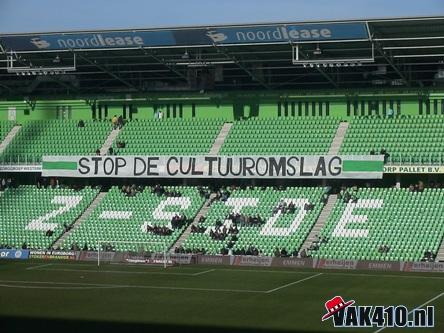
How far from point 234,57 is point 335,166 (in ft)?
34.0

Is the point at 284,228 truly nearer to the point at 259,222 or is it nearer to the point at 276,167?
the point at 259,222

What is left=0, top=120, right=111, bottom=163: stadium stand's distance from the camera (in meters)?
72.4

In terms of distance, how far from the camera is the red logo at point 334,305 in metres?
32.9

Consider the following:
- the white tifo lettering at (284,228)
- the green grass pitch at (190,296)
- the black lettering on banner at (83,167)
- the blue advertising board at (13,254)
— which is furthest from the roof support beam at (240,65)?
the blue advertising board at (13,254)

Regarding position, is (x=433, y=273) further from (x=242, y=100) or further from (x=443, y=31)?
(x=242, y=100)

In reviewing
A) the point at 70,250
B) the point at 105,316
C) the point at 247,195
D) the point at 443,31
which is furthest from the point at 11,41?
the point at 105,316

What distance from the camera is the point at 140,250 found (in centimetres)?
6066

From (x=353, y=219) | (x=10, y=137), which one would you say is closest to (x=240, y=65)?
(x=353, y=219)

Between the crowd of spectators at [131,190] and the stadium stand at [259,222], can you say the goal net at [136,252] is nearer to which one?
the stadium stand at [259,222]

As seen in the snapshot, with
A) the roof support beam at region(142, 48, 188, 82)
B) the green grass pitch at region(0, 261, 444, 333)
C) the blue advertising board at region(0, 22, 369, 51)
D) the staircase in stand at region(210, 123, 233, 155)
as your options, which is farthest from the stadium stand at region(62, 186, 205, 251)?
the blue advertising board at region(0, 22, 369, 51)

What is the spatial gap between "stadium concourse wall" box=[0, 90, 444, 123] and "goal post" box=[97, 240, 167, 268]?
593 inches

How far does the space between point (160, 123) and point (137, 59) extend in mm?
6076

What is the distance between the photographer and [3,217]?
6875cm

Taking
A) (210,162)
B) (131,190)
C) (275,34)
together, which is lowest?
(131,190)
